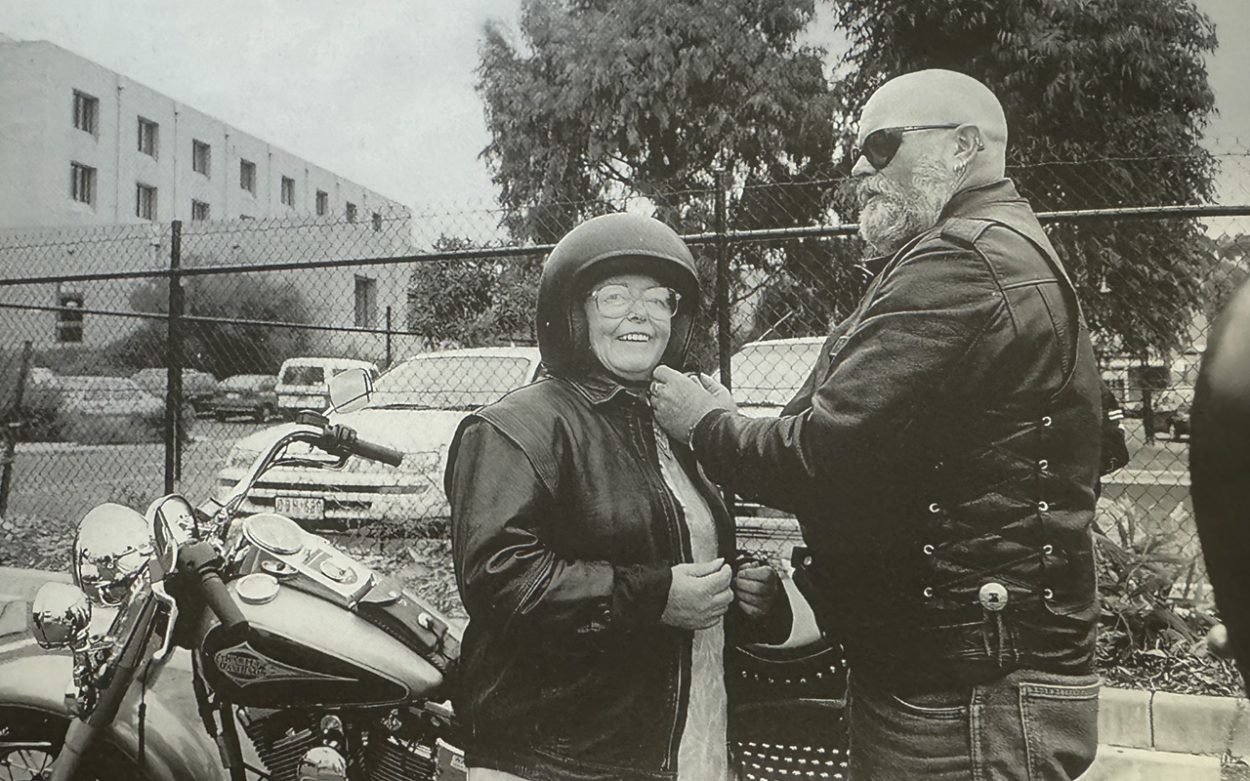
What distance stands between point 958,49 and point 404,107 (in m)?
1.27

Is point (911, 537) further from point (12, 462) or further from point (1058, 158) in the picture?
point (12, 462)

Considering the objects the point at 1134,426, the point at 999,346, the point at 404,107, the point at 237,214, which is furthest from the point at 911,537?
the point at 237,214

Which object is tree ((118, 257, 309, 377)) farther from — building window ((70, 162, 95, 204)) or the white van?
building window ((70, 162, 95, 204))

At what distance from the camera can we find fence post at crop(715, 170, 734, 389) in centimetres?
212

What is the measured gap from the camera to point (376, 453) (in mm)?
1766

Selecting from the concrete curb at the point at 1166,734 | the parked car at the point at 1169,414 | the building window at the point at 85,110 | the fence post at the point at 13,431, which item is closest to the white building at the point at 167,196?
the building window at the point at 85,110

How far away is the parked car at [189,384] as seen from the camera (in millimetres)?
3061

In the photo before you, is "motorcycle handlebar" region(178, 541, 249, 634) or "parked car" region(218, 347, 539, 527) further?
"parked car" region(218, 347, 539, 527)

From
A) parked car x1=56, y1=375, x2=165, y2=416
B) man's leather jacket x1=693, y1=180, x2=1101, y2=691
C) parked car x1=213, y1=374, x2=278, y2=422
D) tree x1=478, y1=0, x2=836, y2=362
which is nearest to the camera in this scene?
man's leather jacket x1=693, y1=180, x2=1101, y2=691

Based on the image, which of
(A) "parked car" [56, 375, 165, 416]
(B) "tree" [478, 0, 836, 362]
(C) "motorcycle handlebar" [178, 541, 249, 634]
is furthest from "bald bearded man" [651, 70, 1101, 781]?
(A) "parked car" [56, 375, 165, 416]

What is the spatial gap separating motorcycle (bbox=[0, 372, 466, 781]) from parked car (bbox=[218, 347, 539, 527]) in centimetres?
35

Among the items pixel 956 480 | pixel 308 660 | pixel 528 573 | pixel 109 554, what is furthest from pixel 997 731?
pixel 109 554

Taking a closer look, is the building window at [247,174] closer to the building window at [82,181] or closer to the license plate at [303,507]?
the building window at [82,181]

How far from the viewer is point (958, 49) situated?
1.71 m
